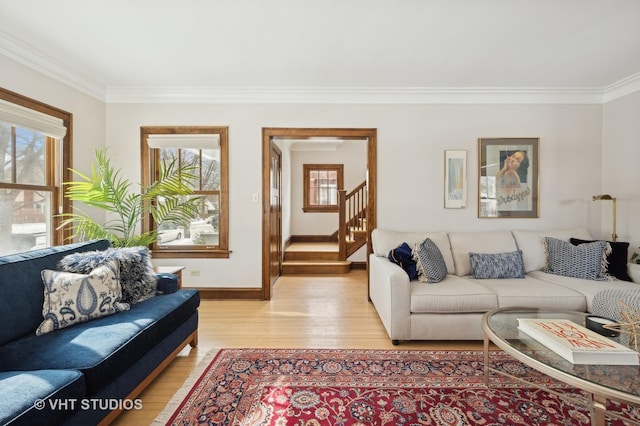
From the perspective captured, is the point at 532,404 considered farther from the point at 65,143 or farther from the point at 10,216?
the point at 65,143

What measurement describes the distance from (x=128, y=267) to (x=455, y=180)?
3.47m

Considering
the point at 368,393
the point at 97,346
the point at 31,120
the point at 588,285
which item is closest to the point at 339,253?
the point at 588,285

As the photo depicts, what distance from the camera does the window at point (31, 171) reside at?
2.47 meters

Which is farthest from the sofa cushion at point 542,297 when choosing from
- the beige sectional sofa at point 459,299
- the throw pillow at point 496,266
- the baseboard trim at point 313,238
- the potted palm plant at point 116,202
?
the baseboard trim at point 313,238

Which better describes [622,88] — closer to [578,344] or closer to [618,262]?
[618,262]

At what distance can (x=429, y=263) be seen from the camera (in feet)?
9.13

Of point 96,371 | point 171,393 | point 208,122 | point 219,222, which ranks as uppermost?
point 208,122

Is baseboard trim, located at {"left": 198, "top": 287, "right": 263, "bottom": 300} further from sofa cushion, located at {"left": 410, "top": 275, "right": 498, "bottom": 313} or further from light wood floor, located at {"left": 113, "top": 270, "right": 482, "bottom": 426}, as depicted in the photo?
sofa cushion, located at {"left": 410, "top": 275, "right": 498, "bottom": 313}

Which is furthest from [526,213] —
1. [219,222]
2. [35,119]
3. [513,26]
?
[35,119]

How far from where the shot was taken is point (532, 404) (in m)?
1.77

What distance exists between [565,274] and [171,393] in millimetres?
3583

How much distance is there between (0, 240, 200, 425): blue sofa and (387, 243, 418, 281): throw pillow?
194 centimetres

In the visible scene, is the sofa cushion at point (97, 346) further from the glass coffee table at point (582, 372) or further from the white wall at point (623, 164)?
the white wall at point (623, 164)

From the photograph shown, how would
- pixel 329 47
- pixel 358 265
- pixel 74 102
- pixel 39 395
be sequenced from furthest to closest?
pixel 358 265
pixel 74 102
pixel 329 47
pixel 39 395
